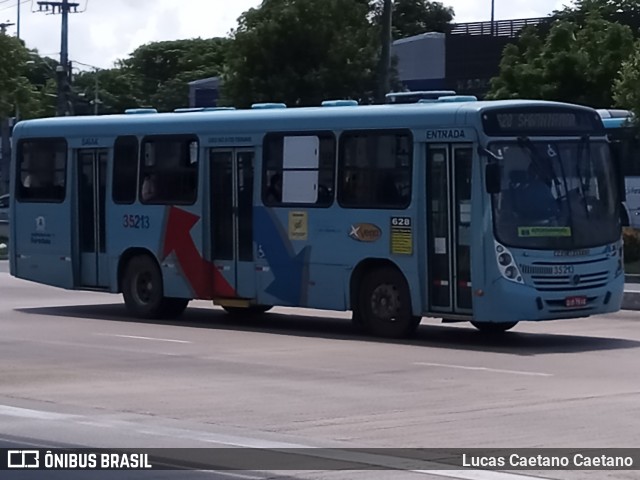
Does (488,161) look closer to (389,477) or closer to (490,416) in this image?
(490,416)

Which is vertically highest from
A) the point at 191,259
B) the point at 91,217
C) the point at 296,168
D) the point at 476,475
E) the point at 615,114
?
the point at 615,114

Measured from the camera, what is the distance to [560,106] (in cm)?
1889

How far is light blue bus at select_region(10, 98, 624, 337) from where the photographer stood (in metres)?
18.3

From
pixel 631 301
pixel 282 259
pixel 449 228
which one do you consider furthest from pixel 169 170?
pixel 631 301

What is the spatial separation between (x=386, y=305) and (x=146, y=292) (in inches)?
188

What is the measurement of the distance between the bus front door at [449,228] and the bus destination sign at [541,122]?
0.44m

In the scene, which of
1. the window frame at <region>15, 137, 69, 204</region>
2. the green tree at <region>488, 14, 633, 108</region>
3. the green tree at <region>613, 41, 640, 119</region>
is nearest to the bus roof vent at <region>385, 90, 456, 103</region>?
the window frame at <region>15, 137, 69, 204</region>

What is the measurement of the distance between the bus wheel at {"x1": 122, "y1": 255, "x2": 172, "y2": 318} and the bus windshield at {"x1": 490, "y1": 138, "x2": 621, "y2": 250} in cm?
627

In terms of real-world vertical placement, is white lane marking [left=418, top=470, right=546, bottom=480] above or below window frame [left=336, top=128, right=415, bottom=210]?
below

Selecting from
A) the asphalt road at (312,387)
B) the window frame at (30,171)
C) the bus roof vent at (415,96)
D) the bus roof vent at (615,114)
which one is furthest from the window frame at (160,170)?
the bus roof vent at (615,114)

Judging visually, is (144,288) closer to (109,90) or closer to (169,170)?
(169,170)

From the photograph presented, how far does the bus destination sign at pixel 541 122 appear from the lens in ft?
60.2

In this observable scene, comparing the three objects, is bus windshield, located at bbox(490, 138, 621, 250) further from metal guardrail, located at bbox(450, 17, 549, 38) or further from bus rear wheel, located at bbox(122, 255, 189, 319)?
metal guardrail, located at bbox(450, 17, 549, 38)

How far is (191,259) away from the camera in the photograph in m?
21.8
